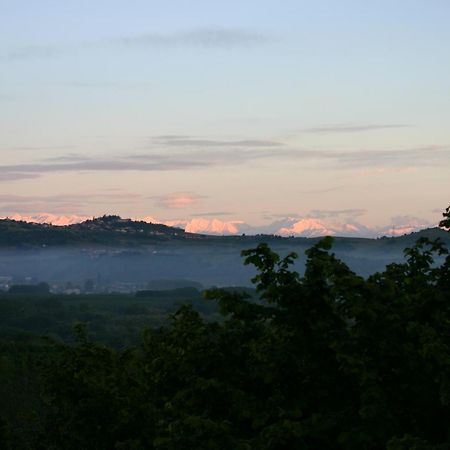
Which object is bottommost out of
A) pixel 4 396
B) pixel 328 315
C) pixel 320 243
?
pixel 4 396

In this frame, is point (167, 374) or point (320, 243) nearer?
point (320, 243)

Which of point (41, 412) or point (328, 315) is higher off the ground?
point (328, 315)

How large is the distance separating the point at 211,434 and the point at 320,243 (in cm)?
637

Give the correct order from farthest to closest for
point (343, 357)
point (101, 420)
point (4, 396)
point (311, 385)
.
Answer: point (4, 396), point (101, 420), point (311, 385), point (343, 357)

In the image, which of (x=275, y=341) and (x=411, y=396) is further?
(x=275, y=341)

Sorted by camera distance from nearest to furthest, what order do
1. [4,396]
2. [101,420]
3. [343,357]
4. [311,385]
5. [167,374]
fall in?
[343,357] → [311,385] → [167,374] → [101,420] → [4,396]

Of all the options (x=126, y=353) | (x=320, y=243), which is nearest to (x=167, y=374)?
(x=320, y=243)

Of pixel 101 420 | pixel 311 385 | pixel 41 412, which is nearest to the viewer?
pixel 311 385

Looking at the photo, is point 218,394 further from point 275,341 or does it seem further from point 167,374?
point 167,374

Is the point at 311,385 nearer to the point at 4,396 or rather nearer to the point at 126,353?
the point at 126,353

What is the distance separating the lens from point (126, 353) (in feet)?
171

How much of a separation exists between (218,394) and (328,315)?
3.63 m

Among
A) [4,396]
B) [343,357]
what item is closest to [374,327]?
[343,357]

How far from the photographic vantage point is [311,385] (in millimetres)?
30156
